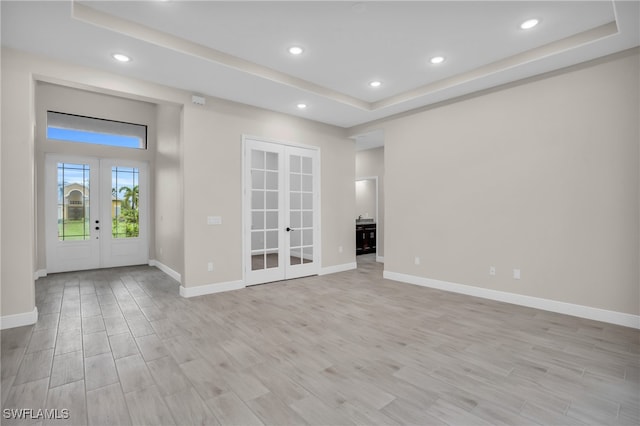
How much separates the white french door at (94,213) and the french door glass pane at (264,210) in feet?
10.8

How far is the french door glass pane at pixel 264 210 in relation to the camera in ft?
16.8

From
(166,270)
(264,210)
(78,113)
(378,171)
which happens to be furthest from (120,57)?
(378,171)

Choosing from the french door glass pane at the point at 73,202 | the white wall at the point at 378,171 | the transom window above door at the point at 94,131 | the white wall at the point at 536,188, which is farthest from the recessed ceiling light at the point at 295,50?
the french door glass pane at the point at 73,202

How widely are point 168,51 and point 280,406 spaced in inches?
135

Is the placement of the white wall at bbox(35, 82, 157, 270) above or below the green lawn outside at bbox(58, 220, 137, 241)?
above

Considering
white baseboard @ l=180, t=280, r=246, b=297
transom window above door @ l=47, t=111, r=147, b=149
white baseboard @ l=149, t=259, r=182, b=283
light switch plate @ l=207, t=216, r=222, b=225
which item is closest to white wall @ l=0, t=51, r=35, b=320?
white baseboard @ l=180, t=280, r=246, b=297

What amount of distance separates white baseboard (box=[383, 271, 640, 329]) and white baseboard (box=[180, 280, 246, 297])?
2796 millimetres

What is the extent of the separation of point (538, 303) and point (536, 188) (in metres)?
1.42

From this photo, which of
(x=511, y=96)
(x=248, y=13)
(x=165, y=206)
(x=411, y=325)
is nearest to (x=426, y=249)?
(x=411, y=325)

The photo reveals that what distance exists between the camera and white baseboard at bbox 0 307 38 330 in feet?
10.5

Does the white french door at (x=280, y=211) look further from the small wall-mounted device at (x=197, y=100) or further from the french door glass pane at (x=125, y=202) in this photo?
the french door glass pane at (x=125, y=202)

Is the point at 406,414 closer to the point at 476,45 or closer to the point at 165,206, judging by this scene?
the point at 476,45

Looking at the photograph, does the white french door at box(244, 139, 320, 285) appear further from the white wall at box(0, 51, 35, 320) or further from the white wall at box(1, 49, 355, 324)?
the white wall at box(0, 51, 35, 320)

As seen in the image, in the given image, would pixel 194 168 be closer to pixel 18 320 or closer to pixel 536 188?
pixel 18 320
